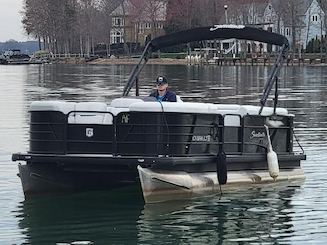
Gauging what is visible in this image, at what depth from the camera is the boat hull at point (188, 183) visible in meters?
13.5

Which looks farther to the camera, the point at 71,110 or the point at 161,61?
the point at 161,61

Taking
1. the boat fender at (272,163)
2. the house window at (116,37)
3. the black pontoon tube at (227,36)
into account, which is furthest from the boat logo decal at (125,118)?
the house window at (116,37)

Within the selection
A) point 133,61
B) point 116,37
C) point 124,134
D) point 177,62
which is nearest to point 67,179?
point 124,134

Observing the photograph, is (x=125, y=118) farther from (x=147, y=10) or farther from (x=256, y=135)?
(x=147, y=10)

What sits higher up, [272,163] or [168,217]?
[272,163]

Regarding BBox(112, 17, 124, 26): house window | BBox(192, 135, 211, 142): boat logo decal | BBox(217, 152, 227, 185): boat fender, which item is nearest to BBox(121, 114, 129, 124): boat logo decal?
BBox(192, 135, 211, 142): boat logo decal

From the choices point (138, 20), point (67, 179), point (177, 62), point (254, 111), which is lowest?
point (177, 62)

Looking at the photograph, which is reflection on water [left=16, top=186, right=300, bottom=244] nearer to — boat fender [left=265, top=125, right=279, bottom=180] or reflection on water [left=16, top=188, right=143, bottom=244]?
reflection on water [left=16, top=188, right=143, bottom=244]

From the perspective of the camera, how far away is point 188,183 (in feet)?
45.8

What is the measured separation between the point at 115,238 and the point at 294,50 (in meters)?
108

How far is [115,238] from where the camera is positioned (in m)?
11.6

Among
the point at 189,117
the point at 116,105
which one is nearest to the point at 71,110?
the point at 116,105

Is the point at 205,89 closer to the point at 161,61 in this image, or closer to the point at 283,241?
the point at 283,241

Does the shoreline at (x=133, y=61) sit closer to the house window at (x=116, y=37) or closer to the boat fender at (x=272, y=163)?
the house window at (x=116, y=37)
